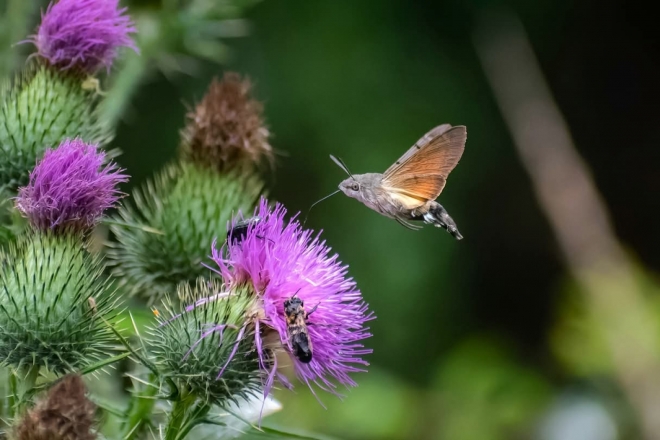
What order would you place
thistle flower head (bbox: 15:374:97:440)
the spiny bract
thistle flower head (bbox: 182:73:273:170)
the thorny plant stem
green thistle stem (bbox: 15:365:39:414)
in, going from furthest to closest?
the thorny plant stem < thistle flower head (bbox: 182:73:273:170) < the spiny bract < green thistle stem (bbox: 15:365:39:414) < thistle flower head (bbox: 15:374:97:440)

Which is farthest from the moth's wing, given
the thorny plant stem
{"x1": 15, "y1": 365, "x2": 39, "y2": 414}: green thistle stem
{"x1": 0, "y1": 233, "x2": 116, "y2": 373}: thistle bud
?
the thorny plant stem

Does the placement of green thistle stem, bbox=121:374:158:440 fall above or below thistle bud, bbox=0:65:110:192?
below

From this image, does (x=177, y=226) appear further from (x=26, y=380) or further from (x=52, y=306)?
(x=26, y=380)

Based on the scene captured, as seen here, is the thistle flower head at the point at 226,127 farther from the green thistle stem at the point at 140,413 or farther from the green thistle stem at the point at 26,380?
the green thistle stem at the point at 26,380

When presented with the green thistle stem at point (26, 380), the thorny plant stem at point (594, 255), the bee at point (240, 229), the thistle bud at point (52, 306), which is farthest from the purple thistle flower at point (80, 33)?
the thorny plant stem at point (594, 255)

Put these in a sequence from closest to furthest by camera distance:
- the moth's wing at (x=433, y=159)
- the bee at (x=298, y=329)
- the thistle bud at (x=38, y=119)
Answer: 1. the bee at (x=298, y=329)
2. the thistle bud at (x=38, y=119)
3. the moth's wing at (x=433, y=159)

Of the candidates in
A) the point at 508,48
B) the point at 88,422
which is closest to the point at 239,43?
the point at 508,48

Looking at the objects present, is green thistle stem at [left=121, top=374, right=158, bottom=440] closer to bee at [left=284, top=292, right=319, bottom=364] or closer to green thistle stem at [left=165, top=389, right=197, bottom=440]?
green thistle stem at [left=165, top=389, right=197, bottom=440]
